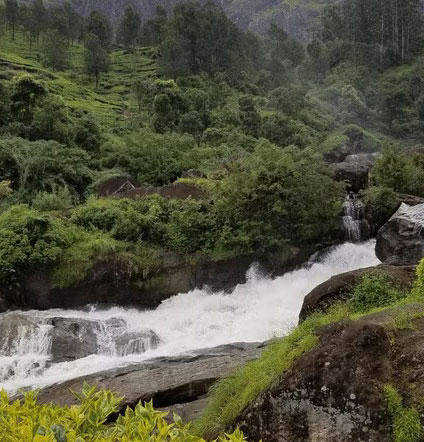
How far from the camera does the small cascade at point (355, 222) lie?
67.2ft

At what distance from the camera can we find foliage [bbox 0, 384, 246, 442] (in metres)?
2.89

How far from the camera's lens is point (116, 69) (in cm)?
6391

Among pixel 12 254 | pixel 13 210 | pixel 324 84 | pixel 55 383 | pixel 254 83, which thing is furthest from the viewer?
pixel 324 84

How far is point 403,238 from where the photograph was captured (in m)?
18.0

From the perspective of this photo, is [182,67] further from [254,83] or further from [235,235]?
[235,235]

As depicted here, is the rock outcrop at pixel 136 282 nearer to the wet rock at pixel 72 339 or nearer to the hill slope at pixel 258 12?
the wet rock at pixel 72 339

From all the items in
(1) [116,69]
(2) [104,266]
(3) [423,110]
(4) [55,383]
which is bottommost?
(4) [55,383]

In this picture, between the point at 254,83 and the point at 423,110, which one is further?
the point at 254,83

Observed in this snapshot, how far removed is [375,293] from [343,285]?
86 cm

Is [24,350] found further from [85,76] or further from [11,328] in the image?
[85,76]

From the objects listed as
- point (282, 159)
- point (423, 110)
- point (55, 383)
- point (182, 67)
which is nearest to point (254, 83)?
point (182, 67)

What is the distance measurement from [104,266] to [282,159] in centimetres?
784

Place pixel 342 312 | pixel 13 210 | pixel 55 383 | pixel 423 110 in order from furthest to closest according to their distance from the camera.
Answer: pixel 423 110, pixel 13 210, pixel 55 383, pixel 342 312

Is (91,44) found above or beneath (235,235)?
above
